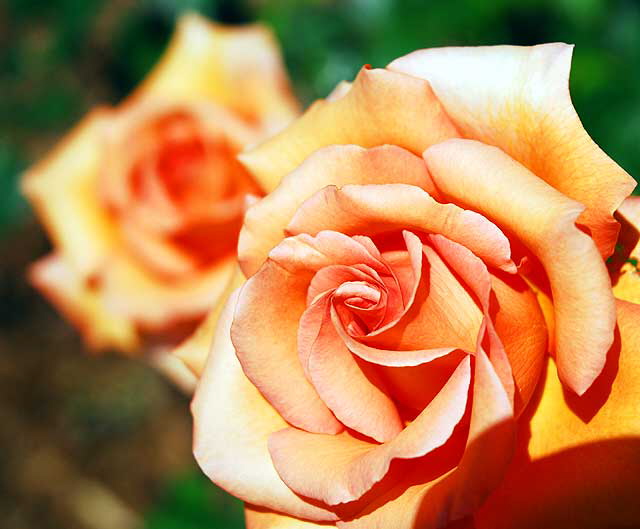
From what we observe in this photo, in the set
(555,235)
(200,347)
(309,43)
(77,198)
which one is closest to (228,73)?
(309,43)

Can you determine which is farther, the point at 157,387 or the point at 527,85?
the point at 157,387

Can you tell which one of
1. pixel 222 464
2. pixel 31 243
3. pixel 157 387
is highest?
pixel 222 464

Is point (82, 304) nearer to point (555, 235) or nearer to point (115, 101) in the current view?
point (115, 101)

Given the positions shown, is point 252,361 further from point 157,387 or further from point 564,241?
point 157,387

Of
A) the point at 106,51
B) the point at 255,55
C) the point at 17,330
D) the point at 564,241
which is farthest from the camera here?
the point at 17,330

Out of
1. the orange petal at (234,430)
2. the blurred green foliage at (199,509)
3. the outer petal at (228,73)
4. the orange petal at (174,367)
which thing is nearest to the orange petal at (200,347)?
the orange petal at (234,430)

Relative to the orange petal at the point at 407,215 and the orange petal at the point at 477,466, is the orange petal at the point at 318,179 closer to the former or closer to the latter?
the orange petal at the point at 407,215

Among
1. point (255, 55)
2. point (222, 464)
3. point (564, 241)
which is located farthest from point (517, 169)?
point (255, 55)
